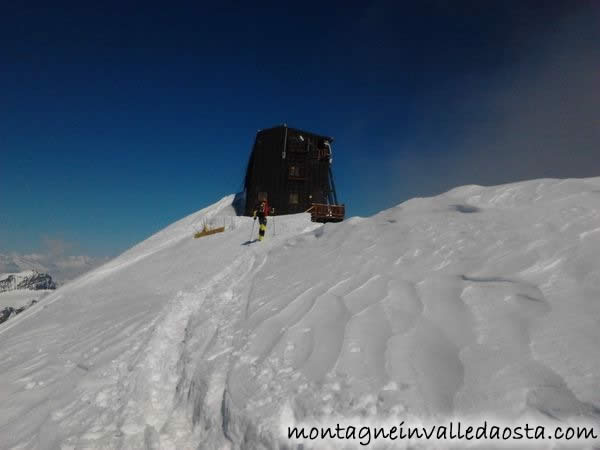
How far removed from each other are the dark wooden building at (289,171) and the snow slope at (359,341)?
19990 mm

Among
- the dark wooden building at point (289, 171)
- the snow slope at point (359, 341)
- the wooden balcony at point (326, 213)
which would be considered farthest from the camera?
the dark wooden building at point (289, 171)

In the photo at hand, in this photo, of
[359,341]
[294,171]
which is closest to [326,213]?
[294,171]

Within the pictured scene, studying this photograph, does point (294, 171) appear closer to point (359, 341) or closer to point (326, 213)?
point (326, 213)

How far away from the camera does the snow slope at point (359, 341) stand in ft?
8.34

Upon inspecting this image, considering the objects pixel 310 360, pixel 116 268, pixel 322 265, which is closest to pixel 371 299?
pixel 310 360

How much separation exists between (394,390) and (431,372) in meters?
0.39

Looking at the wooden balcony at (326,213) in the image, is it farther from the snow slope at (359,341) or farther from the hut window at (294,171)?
the snow slope at (359,341)

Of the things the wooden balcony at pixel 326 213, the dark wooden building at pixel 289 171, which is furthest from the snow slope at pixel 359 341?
the dark wooden building at pixel 289 171

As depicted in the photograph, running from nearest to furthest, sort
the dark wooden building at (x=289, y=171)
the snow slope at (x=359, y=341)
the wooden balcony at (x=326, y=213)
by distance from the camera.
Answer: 1. the snow slope at (x=359, y=341)
2. the wooden balcony at (x=326, y=213)
3. the dark wooden building at (x=289, y=171)

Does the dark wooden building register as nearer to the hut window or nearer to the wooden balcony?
the hut window

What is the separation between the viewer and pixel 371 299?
421 centimetres

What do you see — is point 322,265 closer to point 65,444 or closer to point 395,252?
point 395,252

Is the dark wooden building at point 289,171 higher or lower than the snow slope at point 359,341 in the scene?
higher

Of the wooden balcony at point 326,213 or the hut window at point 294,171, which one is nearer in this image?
the wooden balcony at point 326,213
